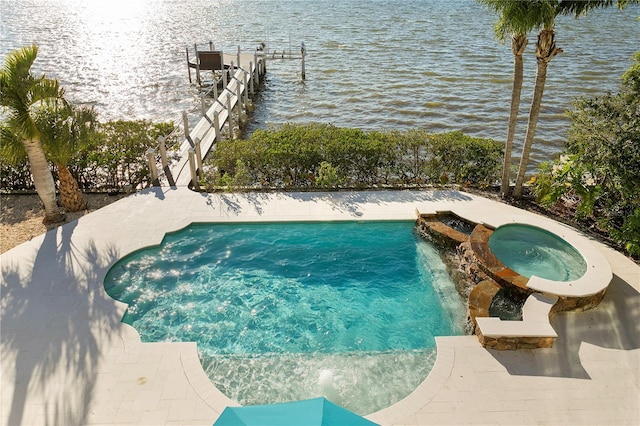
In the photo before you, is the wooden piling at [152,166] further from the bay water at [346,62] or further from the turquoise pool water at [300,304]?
the bay water at [346,62]

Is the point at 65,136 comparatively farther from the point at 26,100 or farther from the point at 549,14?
the point at 549,14

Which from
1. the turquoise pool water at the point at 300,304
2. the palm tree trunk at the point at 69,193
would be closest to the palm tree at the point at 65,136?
the palm tree trunk at the point at 69,193

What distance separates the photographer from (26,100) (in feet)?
39.5

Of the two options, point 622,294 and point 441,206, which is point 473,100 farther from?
point 622,294

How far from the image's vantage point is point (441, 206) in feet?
45.6

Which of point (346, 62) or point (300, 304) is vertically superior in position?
point (346, 62)

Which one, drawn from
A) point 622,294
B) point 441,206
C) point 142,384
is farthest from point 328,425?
point 441,206

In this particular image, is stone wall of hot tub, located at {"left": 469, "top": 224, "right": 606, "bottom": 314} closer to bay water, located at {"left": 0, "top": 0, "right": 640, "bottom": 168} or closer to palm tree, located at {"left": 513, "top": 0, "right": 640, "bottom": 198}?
palm tree, located at {"left": 513, "top": 0, "right": 640, "bottom": 198}

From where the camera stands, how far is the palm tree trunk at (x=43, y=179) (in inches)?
492

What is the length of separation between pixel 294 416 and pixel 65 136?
10888 mm

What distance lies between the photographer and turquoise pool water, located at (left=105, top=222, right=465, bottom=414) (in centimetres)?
846

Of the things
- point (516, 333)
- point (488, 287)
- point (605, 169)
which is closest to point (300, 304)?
point (488, 287)

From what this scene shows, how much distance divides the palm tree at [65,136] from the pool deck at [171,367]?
7.58 feet

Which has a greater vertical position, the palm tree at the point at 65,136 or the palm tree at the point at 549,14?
the palm tree at the point at 549,14
